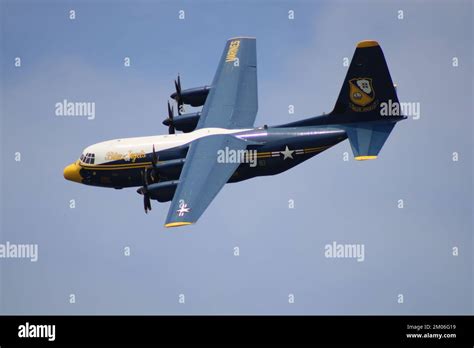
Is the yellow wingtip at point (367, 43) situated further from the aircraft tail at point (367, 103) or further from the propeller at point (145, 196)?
the propeller at point (145, 196)

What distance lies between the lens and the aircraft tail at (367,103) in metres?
56.4

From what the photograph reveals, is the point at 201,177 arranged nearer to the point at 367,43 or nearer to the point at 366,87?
the point at 366,87

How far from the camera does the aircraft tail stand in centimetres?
5644

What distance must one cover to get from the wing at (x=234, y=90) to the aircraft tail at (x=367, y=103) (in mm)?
6444

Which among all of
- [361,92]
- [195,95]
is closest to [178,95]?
[195,95]

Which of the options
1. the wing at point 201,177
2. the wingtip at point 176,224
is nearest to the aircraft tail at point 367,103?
the wing at point 201,177

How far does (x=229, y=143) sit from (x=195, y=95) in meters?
7.13

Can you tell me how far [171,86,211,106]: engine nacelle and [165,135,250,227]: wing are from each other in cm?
590

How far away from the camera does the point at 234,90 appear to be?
63.5 meters

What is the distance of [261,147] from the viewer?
59.0m

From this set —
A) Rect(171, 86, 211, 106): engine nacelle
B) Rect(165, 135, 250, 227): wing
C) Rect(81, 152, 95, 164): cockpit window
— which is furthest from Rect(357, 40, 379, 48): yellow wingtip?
Rect(81, 152, 95, 164): cockpit window
